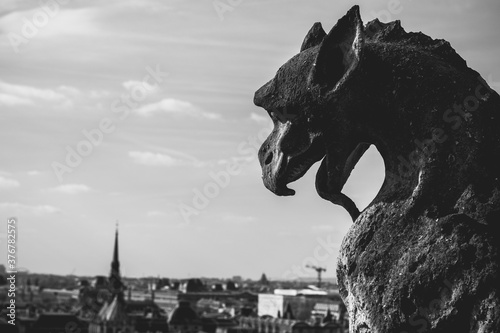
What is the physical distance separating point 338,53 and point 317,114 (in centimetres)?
25

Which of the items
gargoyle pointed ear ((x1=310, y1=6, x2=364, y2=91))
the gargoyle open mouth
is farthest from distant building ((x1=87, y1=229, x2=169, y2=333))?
gargoyle pointed ear ((x1=310, y1=6, x2=364, y2=91))

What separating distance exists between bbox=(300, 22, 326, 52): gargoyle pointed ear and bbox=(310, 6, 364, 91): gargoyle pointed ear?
0.89 ft

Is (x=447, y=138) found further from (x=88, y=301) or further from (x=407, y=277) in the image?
(x=88, y=301)

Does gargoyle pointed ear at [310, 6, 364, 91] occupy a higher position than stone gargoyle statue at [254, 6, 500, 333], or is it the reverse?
gargoyle pointed ear at [310, 6, 364, 91]

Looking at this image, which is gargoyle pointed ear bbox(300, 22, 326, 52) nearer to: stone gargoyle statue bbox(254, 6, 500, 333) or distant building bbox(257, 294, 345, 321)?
stone gargoyle statue bbox(254, 6, 500, 333)

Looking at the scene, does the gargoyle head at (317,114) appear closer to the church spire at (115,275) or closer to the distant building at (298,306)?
the distant building at (298,306)

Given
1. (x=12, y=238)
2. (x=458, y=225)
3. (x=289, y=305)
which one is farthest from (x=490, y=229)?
(x=289, y=305)

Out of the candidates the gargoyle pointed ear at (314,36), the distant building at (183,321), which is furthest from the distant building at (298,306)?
the gargoyle pointed ear at (314,36)

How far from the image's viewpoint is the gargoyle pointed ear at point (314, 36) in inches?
167

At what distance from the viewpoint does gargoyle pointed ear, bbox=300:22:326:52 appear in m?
4.24

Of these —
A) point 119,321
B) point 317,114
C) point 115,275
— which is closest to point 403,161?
point 317,114

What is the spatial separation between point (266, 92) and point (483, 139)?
35.0 inches

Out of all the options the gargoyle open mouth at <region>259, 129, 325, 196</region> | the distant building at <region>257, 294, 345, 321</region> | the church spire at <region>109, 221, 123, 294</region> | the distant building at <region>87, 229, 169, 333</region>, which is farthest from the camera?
the church spire at <region>109, 221, 123, 294</region>

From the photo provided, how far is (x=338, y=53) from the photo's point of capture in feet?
13.1
